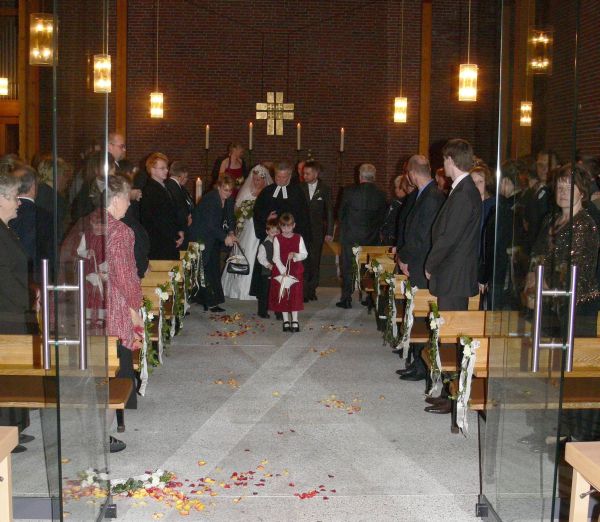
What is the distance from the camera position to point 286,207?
10609 mm

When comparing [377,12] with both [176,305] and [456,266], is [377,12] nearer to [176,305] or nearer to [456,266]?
[176,305]

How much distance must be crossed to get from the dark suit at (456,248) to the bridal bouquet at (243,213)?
17.5ft

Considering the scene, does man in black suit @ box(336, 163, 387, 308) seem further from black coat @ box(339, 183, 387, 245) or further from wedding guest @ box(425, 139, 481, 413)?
wedding guest @ box(425, 139, 481, 413)

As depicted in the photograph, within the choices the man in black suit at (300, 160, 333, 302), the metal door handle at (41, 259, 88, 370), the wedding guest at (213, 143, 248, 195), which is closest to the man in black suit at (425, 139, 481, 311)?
the metal door handle at (41, 259, 88, 370)

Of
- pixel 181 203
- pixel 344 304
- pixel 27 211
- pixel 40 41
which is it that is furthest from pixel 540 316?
pixel 40 41

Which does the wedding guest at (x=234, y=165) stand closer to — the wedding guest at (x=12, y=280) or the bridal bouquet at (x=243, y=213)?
the bridal bouquet at (x=243, y=213)

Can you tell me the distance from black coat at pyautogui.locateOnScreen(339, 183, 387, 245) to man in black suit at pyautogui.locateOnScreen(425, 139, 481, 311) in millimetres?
4275

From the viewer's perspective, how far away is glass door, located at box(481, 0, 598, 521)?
3674mm

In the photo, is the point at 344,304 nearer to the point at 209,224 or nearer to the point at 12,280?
the point at 209,224

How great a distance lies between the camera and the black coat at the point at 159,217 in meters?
9.66

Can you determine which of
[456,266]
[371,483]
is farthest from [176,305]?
[371,483]

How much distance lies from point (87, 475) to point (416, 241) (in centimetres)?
415

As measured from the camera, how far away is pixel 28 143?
618 inches

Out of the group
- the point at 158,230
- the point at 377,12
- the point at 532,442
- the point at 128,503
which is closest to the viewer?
the point at 532,442
